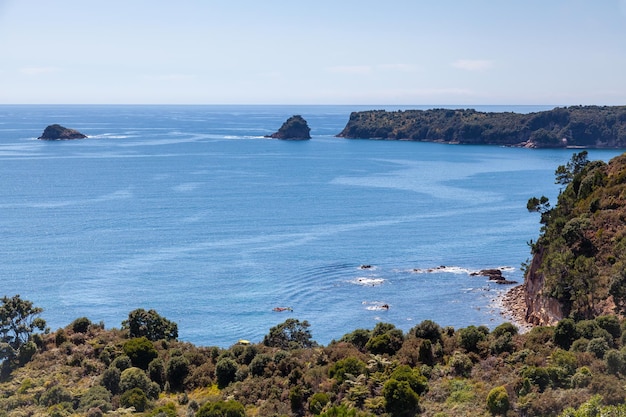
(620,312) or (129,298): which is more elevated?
(620,312)

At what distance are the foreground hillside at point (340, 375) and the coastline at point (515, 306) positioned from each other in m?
20.4

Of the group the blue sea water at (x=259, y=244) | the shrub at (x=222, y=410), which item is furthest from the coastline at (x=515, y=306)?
the shrub at (x=222, y=410)

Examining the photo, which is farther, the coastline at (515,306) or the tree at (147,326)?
the coastline at (515,306)

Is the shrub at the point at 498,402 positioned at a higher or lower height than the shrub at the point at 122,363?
higher

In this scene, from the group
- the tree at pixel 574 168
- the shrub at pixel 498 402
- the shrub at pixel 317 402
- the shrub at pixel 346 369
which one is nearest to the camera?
the shrub at pixel 498 402

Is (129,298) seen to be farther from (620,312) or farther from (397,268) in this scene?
(620,312)

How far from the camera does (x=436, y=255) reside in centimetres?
8100

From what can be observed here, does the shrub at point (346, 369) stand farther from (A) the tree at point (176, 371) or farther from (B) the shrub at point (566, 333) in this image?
(B) the shrub at point (566, 333)

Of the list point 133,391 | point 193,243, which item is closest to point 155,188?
point 193,243

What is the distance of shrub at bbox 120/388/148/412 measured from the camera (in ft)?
104

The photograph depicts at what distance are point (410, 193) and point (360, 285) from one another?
59933 mm

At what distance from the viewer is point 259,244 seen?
87312 millimetres

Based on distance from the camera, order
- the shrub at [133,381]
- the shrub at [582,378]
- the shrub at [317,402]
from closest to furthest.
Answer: the shrub at [582,378] < the shrub at [317,402] < the shrub at [133,381]

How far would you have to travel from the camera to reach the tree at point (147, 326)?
147 ft
